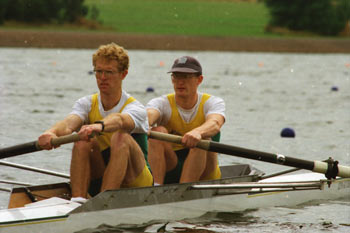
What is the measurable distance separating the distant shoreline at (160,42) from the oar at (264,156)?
3479 cm

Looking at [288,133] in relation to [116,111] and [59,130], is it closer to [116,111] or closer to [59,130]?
[116,111]

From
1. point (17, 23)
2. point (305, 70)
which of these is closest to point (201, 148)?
point (305, 70)

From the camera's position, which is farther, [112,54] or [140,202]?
[140,202]

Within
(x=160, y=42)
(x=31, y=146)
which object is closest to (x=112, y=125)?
(x=31, y=146)

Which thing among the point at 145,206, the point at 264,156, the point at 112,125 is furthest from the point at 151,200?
the point at 264,156

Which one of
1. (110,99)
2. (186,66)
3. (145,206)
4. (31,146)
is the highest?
(186,66)

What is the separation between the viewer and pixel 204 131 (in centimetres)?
701

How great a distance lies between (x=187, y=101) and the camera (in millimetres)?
7359

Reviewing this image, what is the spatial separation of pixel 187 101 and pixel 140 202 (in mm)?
1227

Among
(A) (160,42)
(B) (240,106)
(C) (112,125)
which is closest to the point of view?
(C) (112,125)

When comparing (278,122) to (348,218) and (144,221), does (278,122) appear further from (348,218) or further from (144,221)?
(144,221)

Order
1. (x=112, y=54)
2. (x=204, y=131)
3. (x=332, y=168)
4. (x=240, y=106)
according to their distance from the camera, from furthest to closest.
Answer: (x=240, y=106)
(x=332, y=168)
(x=204, y=131)
(x=112, y=54)

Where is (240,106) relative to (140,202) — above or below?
above

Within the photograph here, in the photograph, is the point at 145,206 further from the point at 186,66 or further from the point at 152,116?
the point at 186,66
